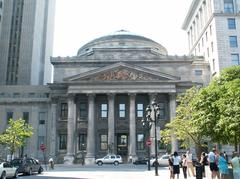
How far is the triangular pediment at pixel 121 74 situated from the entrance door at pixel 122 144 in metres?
9.86

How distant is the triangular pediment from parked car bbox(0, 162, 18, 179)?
29582 millimetres

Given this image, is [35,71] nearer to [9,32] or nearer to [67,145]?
[9,32]

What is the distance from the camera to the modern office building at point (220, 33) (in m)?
57.2

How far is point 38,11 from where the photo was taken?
290 feet

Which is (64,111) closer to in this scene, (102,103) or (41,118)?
(41,118)

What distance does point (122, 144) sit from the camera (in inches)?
2159

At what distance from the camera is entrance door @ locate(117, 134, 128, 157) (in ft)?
179

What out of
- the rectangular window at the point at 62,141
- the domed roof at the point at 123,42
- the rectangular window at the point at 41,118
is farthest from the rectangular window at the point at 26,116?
the domed roof at the point at 123,42

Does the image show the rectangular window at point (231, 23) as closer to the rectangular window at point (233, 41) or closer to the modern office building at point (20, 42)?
the rectangular window at point (233, 41)

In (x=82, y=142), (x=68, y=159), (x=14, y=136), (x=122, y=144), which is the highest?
(x=14, y=136)

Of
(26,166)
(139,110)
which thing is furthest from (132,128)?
(26,166)

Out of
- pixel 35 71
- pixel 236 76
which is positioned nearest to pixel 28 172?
pixel 236 76

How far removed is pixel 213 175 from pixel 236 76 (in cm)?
1522

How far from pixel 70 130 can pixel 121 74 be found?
491 inches
